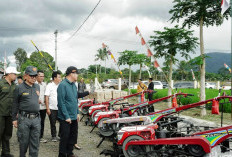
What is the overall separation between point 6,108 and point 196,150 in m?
3.71

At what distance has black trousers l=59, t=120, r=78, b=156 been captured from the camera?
4305 millimetres

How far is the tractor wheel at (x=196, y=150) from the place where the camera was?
3484 millimetres

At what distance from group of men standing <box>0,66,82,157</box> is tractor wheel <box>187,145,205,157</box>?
2219 millimetres

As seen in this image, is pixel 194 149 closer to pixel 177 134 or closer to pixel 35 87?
pixel 177 134

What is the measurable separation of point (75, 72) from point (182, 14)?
728cm

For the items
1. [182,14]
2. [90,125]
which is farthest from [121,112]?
[182,14]

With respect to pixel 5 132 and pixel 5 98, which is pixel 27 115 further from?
pixel 5 132

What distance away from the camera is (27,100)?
390cm

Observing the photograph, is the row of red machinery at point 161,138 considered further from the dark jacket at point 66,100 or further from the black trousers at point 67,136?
the dark jacket at point 66,100

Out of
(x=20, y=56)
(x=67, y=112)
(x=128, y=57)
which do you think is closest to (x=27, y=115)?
(x=67, y=112)

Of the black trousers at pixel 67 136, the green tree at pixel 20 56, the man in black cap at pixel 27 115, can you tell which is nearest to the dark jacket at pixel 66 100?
the black trousers at pixel 67 136

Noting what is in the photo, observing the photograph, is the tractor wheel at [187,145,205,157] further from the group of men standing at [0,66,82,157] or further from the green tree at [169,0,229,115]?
the green tree at [169,0,229,115]

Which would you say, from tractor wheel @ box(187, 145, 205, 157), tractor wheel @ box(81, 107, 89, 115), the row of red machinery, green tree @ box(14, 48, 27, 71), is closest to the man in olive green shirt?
the row of red machinery

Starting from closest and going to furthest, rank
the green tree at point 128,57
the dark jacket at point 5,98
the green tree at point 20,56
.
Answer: the dark jacket at point 5,98 → the green tree at point 128,57 → the green tree at point 20,56
